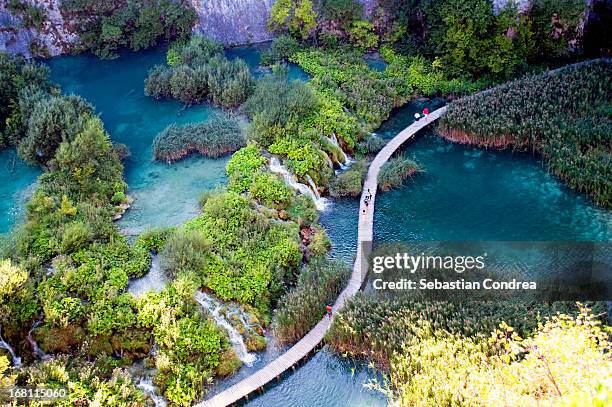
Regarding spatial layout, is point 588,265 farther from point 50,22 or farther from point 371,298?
point 50,22

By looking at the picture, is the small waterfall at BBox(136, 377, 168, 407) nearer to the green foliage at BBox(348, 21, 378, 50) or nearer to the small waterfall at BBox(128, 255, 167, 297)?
the small waterfall at BBox(128, 255, 167, 297)

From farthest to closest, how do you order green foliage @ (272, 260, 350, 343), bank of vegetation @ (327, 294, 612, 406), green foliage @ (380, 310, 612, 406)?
green foliage @ (272, 260, 350, 343)
bank of vegetation @ (327, 294, 612, 406)
green foliage @ (380, 310, 612, 406)

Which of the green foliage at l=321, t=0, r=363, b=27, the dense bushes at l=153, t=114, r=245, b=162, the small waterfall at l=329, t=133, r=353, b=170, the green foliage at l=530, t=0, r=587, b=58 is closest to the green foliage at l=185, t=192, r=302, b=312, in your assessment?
the dense bushes at l=153, t=114, r=245, b=162

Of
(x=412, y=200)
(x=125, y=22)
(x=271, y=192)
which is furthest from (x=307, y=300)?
(x=125, y=22)

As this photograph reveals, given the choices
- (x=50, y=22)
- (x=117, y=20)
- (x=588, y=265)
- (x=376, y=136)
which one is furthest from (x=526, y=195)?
(x=50, y=22)

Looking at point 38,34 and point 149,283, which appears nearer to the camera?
point 149,283

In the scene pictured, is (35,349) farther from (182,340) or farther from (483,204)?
(483,204)

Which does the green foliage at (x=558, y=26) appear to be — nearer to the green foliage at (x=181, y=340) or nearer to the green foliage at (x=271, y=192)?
the green foliage at (x=271, y=192)
